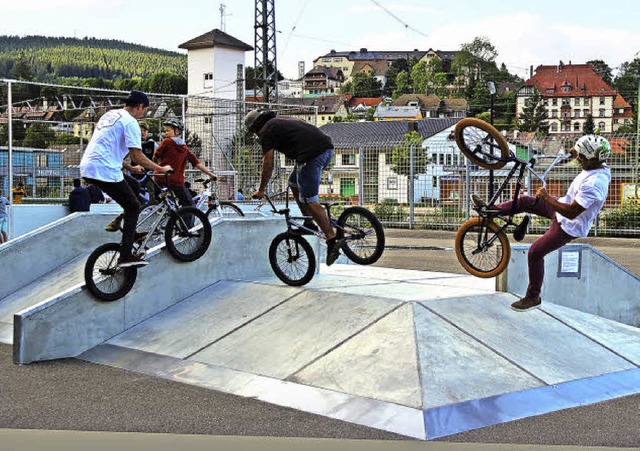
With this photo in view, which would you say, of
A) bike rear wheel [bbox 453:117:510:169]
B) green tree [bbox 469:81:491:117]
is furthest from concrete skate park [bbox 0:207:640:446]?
green tree [bbox 469:81:491:117]

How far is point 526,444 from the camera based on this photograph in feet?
16.8

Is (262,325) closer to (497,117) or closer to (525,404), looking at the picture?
(525,404)

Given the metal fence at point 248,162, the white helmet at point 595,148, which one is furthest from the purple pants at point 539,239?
the metal fence at point 248,162

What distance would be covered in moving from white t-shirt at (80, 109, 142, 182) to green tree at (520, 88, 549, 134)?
14322 centimetres

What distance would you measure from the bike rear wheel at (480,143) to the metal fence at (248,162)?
21.0 ft

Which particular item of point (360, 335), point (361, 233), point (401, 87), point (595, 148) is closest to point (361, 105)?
point (401, 87)

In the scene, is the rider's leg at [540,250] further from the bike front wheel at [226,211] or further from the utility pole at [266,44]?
the utility pole at [266,44]

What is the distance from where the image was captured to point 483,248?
326 inches

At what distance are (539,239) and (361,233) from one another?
1.95 meters

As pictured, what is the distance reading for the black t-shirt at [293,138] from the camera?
831 centimetres

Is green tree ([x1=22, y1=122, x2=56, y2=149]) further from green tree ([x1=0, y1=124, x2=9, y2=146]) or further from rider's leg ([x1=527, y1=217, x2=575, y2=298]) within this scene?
rider's leg ([x1=527, y1=217, x2=575, y2=298])

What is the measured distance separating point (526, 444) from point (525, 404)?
2.95ft

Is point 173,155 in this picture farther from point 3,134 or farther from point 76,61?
point 76,61

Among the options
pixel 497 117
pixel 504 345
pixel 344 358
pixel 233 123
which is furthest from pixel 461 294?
pixel 497 117
